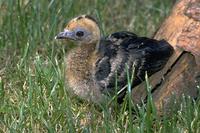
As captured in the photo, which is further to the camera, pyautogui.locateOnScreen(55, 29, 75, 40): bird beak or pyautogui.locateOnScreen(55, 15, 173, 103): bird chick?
pyautogui.locateOnScreen(55, 29, 75, 40): bird beak

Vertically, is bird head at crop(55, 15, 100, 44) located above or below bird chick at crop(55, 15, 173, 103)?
above

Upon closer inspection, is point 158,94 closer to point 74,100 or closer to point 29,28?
point 74,100

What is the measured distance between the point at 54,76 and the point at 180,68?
85 cm

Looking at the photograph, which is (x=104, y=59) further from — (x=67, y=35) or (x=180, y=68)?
(x=180, y=68)

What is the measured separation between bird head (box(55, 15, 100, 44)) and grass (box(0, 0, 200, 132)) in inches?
8.4

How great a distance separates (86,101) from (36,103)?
0.35 metres

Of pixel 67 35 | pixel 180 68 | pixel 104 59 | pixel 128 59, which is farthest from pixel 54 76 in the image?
pixel 180 68

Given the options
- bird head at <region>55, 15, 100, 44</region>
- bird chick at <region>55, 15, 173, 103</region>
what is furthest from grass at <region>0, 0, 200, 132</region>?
bird head at <region>55, 15, 100, 44</region>

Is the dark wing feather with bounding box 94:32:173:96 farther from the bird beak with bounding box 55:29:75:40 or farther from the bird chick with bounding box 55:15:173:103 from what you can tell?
the bird beak with bounding box 55:29:75:40

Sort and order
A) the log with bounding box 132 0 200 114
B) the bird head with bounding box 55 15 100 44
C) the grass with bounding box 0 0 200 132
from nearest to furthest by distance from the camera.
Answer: the grass with bounding box 0 0 200 132 < the log with bounding box 132 0 200 114 < the bird head with bounding box 55 15 100 44

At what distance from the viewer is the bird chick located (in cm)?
424

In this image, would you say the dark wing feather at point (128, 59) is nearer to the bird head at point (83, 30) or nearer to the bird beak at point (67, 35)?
the bird head at point (83, 30)

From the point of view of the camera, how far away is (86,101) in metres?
4.40

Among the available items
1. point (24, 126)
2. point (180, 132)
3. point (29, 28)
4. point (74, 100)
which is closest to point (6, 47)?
point (29, 28)
